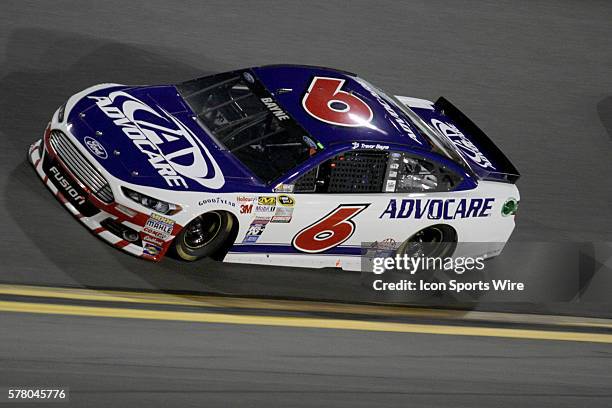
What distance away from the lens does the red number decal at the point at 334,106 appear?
8.48 m

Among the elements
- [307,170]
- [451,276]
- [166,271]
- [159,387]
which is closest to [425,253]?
[451,276]

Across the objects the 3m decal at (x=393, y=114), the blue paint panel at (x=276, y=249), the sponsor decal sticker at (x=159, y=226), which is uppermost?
the 3m decal at (x=393, y=114)

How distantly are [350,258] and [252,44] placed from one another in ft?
12.3

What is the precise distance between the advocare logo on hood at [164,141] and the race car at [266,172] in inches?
0.6

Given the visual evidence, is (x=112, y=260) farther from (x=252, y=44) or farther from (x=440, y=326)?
(x=252, y=44)

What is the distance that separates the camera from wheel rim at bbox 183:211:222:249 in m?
8.00

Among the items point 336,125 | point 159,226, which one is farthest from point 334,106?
point 159,226

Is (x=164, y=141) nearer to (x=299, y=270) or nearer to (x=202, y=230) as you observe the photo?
(x=202, y=230)

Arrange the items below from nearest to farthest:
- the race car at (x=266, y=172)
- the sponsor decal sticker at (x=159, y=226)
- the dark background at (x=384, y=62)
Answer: the sponsor decal sticker at (x=159, y=226) → the race car at (x=266, y=172) → the dark background at (x=384, y=62)

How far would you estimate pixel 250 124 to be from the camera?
838cm

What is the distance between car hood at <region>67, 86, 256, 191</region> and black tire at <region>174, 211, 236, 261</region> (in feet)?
1.00

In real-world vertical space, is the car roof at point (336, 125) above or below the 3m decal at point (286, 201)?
above

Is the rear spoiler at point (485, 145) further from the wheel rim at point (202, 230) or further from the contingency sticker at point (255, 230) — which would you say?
the wheel rim at point (202, 230)

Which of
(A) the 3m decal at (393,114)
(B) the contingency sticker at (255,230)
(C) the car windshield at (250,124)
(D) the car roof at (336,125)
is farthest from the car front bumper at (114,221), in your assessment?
(A) the 3m decal at (393,114)
